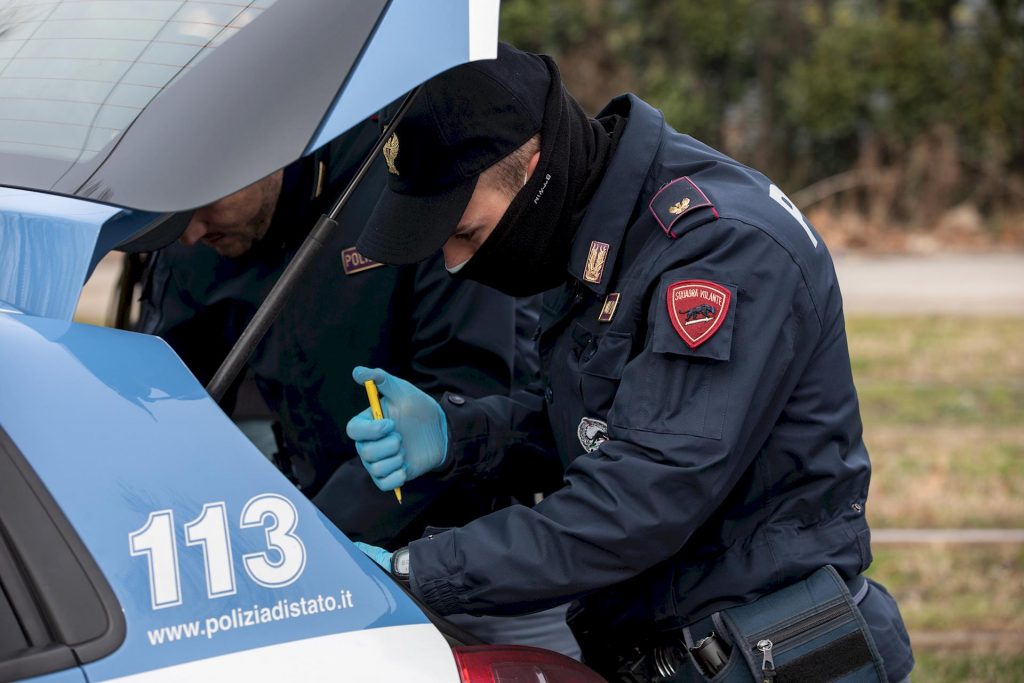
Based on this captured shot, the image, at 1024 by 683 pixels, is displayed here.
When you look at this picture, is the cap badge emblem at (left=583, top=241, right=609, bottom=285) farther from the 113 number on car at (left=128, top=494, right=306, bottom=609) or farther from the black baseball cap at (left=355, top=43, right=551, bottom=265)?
the 113 number on car at (left=128, top=494, right=306, bottom=609)

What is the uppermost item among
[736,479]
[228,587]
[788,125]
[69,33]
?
[69,33]

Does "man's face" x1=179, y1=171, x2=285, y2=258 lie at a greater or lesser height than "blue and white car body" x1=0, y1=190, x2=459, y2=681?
lesser

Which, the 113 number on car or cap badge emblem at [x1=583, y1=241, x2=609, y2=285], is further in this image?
cap badge emblem at [x1=583, y1=241, x2=609, y2=285]

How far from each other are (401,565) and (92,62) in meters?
0.76

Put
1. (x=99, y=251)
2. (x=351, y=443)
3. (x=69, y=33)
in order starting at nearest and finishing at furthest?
(x=99, y=251) < (x=69, y=33) < (x=351, y=443)

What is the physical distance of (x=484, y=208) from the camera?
181cm

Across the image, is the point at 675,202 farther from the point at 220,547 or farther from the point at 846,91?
the point at 846,91

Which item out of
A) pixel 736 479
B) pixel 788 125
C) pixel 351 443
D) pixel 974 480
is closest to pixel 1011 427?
pixel 974 480

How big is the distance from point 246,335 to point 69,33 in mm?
500

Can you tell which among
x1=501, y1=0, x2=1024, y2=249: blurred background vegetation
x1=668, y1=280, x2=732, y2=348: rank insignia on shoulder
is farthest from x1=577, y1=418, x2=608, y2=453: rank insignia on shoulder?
x1=501, y1=0, x2=1024, y2=249: blurred background vegetation

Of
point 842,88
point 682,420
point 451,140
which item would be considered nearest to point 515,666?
point 682,420

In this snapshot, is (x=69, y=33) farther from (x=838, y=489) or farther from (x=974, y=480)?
(x=974, y=480)

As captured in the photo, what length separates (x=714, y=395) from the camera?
61.9 inches

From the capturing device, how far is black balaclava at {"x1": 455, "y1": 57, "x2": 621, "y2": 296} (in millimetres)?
1793
